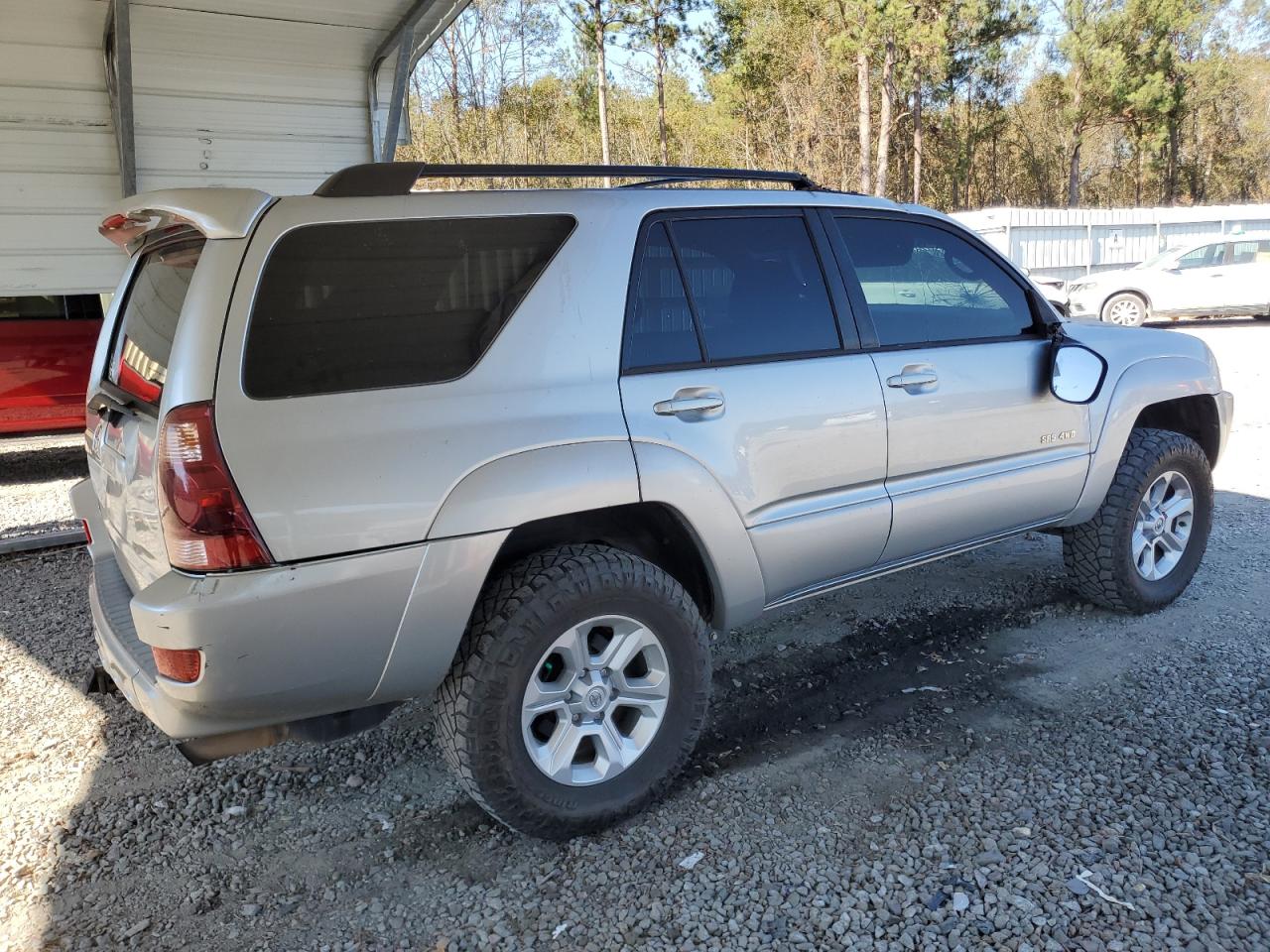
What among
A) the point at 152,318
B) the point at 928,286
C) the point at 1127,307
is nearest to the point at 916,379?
the point at 928,286

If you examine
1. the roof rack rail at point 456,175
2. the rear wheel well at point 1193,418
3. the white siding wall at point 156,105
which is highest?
the white siding wall at point 156,105

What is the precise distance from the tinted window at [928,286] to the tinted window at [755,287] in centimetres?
26

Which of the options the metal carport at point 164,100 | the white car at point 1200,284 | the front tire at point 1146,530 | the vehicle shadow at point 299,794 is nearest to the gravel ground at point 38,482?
the metal carport at point 164,100

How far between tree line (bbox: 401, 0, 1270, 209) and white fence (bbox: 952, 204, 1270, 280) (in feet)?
17.2

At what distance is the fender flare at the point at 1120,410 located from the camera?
3992 millimetres

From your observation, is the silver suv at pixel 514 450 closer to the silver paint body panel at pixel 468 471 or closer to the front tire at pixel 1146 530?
the silver paint body panel at pixel 468 471

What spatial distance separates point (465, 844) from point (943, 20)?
27940 mm

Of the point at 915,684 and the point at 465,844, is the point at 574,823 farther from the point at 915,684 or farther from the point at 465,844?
the point at 915,684

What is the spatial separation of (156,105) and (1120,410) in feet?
22.0

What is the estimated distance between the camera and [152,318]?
2.75m

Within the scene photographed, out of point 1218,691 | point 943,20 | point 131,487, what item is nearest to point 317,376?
point 131,487

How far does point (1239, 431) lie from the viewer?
8.13 m

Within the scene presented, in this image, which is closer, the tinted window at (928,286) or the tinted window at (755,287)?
the tinted window at (755,287)

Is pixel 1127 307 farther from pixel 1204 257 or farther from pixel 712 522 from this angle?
pixel 712 522
